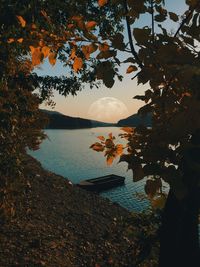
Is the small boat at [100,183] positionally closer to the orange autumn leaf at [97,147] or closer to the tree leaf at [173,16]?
the orange autumn leaf at [97,147]

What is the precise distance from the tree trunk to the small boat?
38.9 m

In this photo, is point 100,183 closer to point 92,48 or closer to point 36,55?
point 92,48

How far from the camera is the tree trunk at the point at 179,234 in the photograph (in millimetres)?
3688

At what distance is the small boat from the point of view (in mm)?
43406

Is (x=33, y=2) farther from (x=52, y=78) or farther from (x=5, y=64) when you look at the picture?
(x=52, y=78)

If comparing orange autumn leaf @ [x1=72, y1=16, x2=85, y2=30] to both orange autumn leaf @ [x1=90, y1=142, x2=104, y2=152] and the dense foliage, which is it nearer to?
the dense foliage

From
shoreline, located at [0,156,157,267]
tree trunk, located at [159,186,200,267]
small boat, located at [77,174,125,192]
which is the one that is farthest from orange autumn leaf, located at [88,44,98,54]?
small boat, located at [77,174,125,192]

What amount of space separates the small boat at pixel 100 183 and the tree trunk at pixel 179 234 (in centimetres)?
3892

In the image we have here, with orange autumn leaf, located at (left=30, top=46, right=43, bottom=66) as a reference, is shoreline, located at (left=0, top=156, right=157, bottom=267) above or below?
below

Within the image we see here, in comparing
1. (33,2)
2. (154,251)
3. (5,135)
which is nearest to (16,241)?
(5,135)

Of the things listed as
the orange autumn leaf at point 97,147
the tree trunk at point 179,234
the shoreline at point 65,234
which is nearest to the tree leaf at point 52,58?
the orange autumn leaf at point 97,147

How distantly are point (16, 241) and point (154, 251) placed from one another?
302 inches

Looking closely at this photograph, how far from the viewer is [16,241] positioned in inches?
508

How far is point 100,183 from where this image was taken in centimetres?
4556
